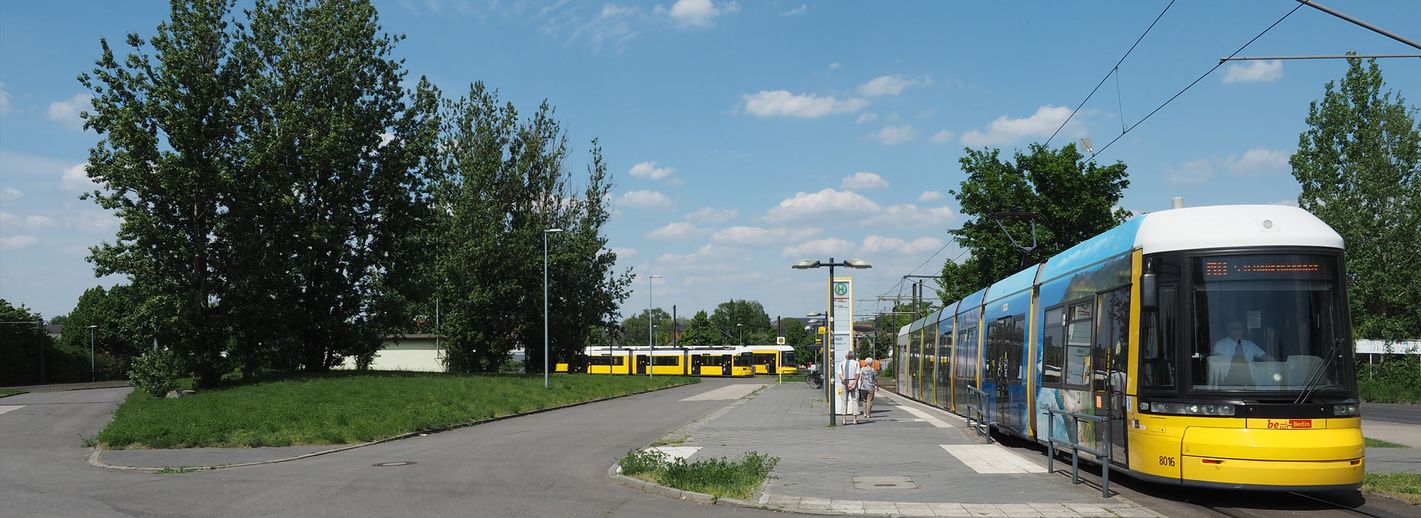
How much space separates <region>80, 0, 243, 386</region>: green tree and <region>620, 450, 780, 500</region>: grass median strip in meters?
26.0

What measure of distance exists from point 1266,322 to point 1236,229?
101 cm

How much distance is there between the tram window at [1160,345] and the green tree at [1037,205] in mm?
34045

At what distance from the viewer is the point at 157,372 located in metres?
33.8

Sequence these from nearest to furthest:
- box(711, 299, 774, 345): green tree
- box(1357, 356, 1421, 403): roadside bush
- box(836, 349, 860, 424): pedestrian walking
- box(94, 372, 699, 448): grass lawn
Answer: box(94, 372, 699, 448): grass lawn
box(836, 349, 860, 424): pedestrian walking
box(1357, 356, 1421, 403): roadside bush
box(711, 299, 774, 345): green tree

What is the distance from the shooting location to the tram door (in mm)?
10977

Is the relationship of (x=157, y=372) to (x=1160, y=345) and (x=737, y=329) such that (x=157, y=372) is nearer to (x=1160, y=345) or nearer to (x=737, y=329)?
(x=1160, y=345)

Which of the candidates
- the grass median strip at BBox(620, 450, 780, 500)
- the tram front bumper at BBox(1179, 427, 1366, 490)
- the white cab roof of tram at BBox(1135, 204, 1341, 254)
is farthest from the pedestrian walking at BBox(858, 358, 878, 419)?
the tram front bumper at BBox(1179, 427, 1366, 490)

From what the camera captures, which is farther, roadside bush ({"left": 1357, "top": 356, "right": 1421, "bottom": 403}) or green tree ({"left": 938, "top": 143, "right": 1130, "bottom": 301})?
green tree ({"left": 938, "top": 143, "right": 1130, "bottom": 301})

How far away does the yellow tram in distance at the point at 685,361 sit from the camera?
79.9m

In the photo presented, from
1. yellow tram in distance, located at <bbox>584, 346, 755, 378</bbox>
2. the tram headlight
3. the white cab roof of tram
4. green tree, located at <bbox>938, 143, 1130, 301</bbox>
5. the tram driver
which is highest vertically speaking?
green tree, located at <bbox>938, 143, 1130, 301</bbox>

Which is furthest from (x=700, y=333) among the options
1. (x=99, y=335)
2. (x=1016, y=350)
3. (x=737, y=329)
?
(x=1016, y=350)

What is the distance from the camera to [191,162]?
33.8 metres

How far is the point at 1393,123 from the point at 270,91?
48.9 meters

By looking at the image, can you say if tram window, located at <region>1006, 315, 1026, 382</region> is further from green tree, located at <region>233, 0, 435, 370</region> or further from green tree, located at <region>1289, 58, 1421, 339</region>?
green tree, located at <region>1289, 58, 1421, 339</region>
